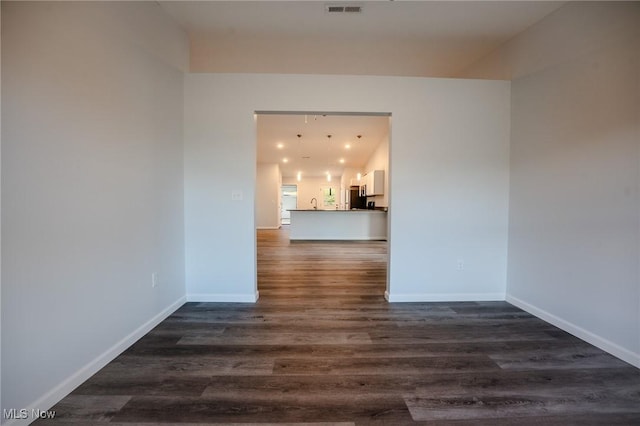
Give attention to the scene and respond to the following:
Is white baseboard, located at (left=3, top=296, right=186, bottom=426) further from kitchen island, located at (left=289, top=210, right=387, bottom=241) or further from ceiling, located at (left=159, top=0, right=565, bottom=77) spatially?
kitchen island, located at (left=289, top=210, right=387, bottom=241)

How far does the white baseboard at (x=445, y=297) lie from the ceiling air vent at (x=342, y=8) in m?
2.87

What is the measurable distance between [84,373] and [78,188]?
1.12m

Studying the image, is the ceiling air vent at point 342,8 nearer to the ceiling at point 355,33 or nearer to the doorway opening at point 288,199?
A: the ceiling at point 355,33

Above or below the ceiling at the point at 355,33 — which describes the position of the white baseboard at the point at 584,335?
below

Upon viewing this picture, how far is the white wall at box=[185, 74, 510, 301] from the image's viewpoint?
285 centimetres

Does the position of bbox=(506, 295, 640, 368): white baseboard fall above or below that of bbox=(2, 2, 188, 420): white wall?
below

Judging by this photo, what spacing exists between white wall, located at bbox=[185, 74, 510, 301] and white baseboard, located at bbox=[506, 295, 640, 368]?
48 centimetres

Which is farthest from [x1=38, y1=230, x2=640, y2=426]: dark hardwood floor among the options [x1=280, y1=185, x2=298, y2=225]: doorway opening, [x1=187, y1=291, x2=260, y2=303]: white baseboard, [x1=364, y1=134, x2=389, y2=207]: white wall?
[x1=280, y1=185, x2=298, y2=225]: doorway opening

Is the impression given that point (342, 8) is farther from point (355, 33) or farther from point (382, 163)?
point (382, 163)

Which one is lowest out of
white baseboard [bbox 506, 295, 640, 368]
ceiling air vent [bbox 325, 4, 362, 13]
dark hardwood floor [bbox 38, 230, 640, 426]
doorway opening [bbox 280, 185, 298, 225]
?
dark hardwood floor [bbox 38, 230, 640, 426]

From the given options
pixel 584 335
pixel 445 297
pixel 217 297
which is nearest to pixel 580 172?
pixel 584 335

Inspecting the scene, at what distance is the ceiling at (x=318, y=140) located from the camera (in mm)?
6500

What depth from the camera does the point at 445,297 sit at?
118 inches

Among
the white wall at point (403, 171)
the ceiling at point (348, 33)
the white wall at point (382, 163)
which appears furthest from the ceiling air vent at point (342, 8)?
the white wall at point (382, 163)
